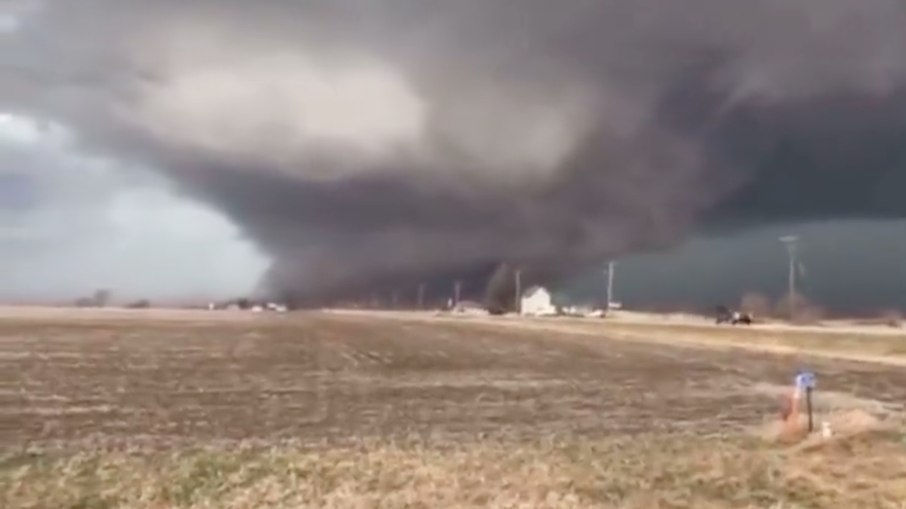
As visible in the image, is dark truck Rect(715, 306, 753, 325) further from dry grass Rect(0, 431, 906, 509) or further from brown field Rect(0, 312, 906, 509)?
dry grass Rect(0, 431, 906, 509)

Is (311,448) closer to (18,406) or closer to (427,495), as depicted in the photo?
(427,495)

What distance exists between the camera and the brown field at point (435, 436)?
14172mm

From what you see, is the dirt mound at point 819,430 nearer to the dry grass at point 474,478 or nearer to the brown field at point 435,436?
the brown field at point 435,436

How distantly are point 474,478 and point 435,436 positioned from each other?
7508 mm

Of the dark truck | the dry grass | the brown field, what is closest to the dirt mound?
the brown field

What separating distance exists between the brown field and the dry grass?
0.14 ft

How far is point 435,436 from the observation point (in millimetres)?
22469

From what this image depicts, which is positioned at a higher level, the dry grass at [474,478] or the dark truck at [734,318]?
the dark truck at [734,318]

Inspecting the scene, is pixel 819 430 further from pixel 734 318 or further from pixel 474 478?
pixel 734 318

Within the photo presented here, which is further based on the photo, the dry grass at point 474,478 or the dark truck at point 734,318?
the dark truck at point 734,318

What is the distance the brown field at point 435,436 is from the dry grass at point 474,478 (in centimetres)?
4

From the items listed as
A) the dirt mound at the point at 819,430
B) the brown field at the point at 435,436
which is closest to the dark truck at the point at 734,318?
the brown field at the point at 435,436

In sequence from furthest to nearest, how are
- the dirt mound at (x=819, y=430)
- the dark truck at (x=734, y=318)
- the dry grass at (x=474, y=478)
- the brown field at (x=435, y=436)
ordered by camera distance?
1. the dark truck at (x=734, y=318)
2. the dirt mound at (x=819, y=430)
3. the brown field at (x=435, y=436)
4. the dry grass at (x=474, y=478)

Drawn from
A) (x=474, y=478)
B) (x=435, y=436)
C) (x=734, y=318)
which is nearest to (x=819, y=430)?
(x=435, y=436)
